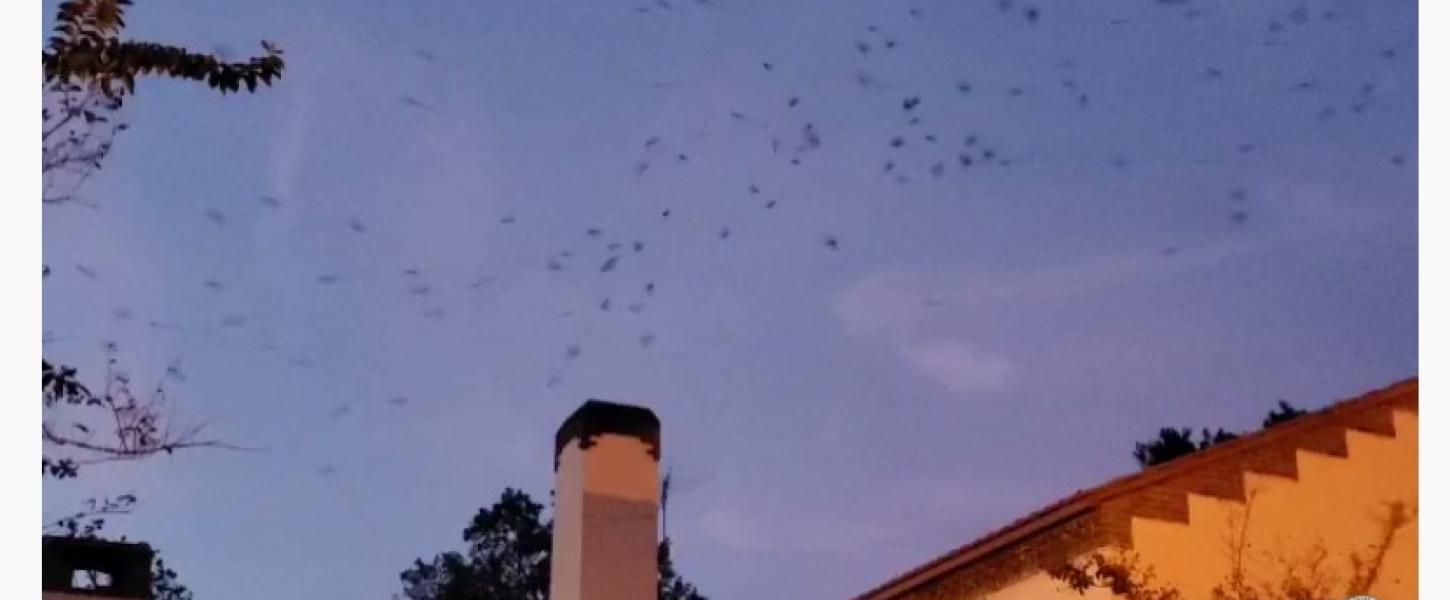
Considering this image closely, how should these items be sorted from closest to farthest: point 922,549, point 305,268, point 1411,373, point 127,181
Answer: point 127,181 < point 1411,373 < point 305,268 < point 922,549

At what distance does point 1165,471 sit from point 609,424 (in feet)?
7.05

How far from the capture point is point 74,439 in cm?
546

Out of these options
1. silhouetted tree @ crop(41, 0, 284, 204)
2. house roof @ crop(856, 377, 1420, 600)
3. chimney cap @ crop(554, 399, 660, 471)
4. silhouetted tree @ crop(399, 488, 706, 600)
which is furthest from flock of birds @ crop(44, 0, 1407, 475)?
silhouetted tree @ crop(399, 488, 706, 600)

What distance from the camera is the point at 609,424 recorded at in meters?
6.45

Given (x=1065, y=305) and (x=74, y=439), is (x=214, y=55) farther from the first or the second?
(x=1065, y=305)

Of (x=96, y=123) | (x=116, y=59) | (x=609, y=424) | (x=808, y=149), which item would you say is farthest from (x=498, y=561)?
(x=116, y=59)

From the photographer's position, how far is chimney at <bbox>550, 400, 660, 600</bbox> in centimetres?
616

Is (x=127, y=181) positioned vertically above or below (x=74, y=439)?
Answer: above

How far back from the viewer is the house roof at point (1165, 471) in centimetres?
675

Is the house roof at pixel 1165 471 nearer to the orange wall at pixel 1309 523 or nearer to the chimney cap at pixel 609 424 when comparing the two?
the orange wall at pixel 1309 523

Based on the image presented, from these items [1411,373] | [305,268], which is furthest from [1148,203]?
[305,268]

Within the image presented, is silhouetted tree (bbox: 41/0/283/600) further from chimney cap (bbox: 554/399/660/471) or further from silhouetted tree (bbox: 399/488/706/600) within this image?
silhouetted tree (bbox: 399/488/706/600)
